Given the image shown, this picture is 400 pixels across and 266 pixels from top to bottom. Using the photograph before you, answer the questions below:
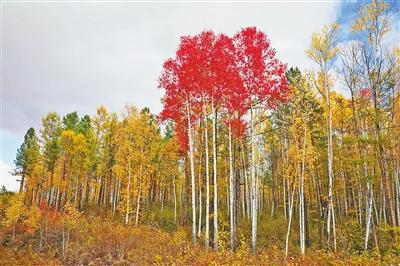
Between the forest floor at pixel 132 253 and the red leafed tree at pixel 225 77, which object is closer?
the forest floor at pixel 132 253

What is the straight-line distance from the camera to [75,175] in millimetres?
39250

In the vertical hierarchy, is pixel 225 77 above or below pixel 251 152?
above

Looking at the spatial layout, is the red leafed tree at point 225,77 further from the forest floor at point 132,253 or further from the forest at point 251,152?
the forest floor at point 132,253

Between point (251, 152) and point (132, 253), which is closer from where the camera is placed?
point (132, 253)

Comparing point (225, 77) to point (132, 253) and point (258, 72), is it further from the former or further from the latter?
point (132, 253)

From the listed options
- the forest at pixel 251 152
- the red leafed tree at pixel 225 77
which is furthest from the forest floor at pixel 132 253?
the red leafed tree at pixel 225 77

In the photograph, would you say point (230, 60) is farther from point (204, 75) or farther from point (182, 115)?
point (182, 115)

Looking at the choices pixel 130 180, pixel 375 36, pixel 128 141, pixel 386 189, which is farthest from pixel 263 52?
pixel 130 180

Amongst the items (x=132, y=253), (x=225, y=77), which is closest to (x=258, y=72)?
(x=225, y=77)

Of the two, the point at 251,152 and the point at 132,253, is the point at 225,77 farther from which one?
the point at 132,253

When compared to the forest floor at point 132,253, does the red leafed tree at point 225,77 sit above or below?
above

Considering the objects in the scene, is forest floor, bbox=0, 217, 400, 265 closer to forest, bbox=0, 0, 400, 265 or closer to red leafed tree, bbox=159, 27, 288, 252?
forest, bbox=0, 0, 400, 265

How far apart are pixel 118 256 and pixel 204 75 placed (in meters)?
10.9

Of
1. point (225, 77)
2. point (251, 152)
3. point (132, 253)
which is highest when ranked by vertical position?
point (225, 77)
